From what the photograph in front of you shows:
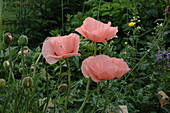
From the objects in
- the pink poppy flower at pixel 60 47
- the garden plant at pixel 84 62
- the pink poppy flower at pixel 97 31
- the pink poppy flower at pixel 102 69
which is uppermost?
the pink poppy flower at pixel 97 31

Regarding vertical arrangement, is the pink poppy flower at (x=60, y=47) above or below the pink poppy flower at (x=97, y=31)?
below

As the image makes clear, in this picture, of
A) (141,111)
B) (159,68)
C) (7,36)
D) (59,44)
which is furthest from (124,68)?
(159,68)

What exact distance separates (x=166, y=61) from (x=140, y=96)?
0.39m

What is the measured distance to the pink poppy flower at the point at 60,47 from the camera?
737 mm

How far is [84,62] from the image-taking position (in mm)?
724

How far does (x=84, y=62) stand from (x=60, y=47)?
74mm

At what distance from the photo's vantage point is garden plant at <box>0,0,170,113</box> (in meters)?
0.75

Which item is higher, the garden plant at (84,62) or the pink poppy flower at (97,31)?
the pink poppy flower at (97,31)

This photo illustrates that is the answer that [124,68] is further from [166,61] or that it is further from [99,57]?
[166,61]

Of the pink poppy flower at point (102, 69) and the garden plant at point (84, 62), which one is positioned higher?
the pink poppy flower at point (102, 69)

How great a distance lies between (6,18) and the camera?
2.82m

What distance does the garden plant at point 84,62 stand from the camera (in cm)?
75

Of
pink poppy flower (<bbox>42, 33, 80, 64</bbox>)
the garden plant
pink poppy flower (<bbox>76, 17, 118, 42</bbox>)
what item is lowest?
the garden plant

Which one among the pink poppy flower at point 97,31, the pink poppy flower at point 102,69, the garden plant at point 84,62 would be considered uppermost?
the pink poppy flower at point 97,31
